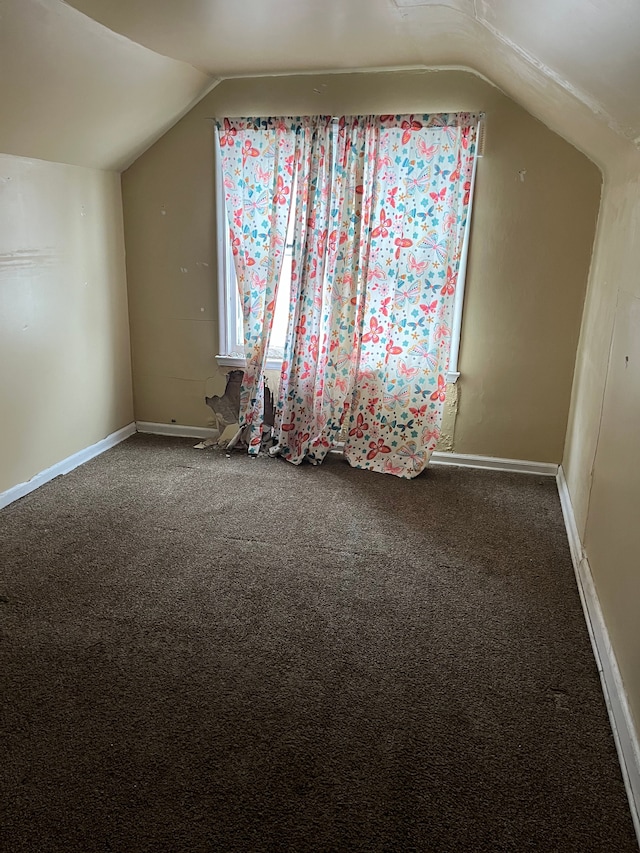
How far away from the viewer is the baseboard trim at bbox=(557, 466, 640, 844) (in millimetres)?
1629

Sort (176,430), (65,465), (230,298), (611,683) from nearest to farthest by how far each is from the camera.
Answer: (611,683)
(65,465)
(230,298)
(176,430)

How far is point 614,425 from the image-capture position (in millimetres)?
2363

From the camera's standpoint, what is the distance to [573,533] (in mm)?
2939

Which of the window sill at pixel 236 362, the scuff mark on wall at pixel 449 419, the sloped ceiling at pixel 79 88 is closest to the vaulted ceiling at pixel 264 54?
the sloped ceiling at pixel 79 88

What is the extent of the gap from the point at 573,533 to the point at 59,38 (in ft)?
9.75

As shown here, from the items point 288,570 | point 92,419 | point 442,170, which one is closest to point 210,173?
point 442,170

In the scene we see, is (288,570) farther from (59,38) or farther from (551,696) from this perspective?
(59,38)

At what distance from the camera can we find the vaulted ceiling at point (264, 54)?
1784mm

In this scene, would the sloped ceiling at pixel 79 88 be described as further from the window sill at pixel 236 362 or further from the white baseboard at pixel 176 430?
the white baseboard at pixel 176 430

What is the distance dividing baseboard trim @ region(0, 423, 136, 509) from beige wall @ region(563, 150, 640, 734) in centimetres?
A: 271

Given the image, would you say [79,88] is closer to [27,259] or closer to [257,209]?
[27,259]

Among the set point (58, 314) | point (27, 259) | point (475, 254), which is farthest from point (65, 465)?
point (475, 254)

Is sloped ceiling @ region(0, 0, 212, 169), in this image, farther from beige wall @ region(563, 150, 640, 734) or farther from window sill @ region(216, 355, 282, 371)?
beige wall @ region(563, 150, 640, 734)

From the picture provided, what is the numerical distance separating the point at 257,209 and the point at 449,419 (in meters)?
1.67
